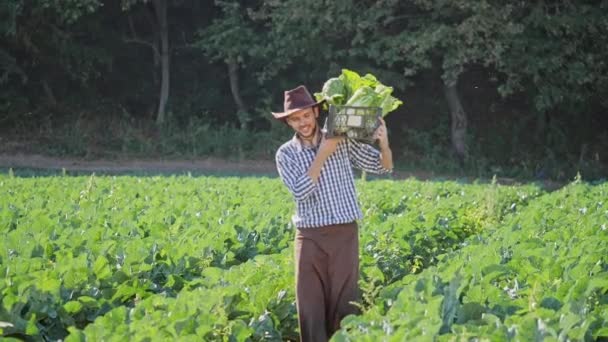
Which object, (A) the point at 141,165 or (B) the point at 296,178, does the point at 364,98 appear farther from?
(A) the point at 141,165

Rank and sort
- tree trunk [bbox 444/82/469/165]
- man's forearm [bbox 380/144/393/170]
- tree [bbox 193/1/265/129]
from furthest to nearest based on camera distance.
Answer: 1. tree [bbox 193/1/265/129]
2. tree trunk [bbox 444/82/469/165]
3. man's forearm [bbox 380/144/393/170]

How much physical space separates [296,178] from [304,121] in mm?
356

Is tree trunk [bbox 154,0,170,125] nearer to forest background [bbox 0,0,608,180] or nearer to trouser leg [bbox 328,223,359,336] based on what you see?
forest background [bbox 0,0,608,180]

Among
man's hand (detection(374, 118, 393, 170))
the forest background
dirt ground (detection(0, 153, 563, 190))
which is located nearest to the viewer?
man's hand (detection(374, 118, 393, 170))

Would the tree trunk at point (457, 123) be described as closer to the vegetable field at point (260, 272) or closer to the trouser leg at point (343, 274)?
the vegetable field at point (260, 272)

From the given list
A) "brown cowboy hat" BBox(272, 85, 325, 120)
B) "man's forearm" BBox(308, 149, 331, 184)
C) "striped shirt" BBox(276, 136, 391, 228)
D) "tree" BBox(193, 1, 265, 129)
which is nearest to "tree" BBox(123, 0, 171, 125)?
"tree" BBox(193, 1, 265, 129)

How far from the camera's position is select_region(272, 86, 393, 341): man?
19.6ft

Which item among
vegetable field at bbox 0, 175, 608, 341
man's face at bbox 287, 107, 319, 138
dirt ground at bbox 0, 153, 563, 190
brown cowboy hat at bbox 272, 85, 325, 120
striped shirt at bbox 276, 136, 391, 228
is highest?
brown cowboy hat at bbox 272, 85, 325, 120

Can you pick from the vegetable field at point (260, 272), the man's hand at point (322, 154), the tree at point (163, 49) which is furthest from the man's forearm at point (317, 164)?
the tree at point (163, 49)

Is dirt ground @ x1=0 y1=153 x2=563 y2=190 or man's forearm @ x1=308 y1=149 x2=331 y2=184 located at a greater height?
man's forearm @ x1=308 y1=149 x2=331 y2=184

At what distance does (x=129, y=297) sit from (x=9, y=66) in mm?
24475

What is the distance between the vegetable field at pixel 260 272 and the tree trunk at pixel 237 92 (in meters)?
20.1

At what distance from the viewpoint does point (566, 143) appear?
1256 inches

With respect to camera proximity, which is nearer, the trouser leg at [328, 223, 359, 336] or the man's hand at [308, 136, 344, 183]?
the man's hand at [308, 136, 344, 183]
